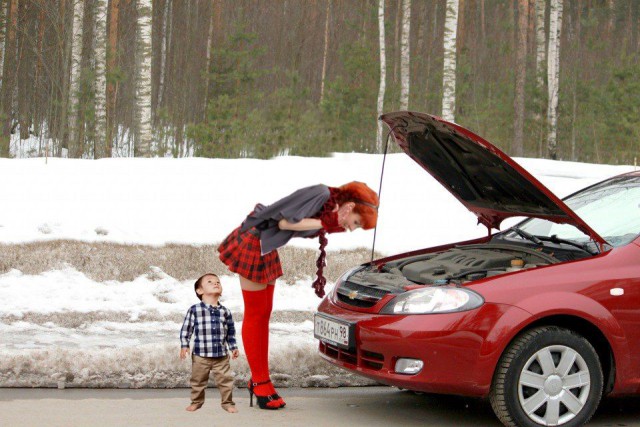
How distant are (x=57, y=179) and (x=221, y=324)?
28.8 ft

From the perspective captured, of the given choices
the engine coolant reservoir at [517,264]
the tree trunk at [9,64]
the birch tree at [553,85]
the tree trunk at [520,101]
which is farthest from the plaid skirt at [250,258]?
the tree trunk at [9,64]

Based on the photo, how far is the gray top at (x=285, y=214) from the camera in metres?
5.47

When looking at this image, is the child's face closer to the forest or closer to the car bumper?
the car bumper

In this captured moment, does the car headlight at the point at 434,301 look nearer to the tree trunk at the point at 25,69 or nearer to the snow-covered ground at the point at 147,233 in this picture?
the snow-covered ground at the point at 147,233

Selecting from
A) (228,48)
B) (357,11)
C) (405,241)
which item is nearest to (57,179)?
(405,241)

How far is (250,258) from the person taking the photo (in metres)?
5.65

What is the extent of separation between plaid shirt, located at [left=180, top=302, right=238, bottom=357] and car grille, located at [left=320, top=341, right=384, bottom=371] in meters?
0.79

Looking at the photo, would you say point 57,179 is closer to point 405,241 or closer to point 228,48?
point 405,241

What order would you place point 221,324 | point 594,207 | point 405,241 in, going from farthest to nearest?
point 405,241, point 594,207, point 221,324

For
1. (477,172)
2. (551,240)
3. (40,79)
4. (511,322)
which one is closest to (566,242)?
(551,240)

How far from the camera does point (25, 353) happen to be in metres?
6.62

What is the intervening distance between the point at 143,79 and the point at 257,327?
47.6 feet

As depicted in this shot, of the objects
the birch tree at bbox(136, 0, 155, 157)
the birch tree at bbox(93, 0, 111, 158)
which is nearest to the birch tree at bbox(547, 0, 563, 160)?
the birch tree at bbox(136, 0, 155, 157)

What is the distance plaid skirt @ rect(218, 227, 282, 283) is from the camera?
18.5 feet
